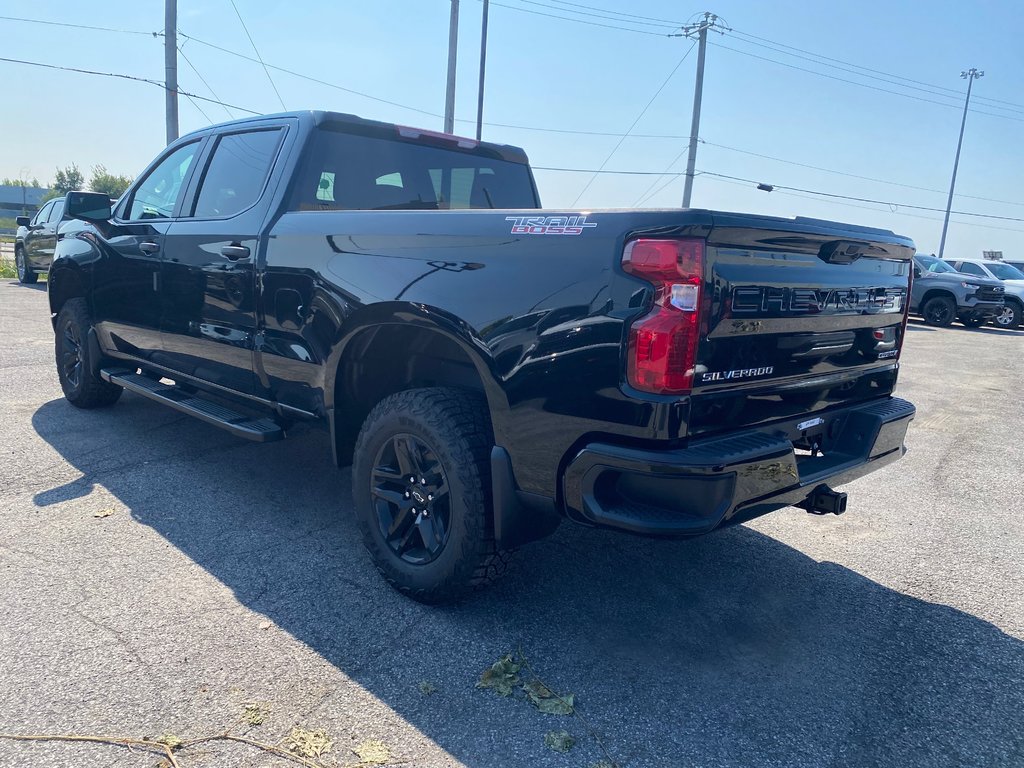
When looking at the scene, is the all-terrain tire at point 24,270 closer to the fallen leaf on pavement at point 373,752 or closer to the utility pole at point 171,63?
the utility pole at point 171,63

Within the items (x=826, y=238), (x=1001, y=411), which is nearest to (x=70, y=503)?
(x=826, y=238)

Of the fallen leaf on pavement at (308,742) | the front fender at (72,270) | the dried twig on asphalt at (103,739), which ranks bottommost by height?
the dried twig on asphalt at (103,739)

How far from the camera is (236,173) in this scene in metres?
4.23

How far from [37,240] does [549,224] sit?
638 inches

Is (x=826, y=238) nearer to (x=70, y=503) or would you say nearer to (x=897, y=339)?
(x=897, y=339)

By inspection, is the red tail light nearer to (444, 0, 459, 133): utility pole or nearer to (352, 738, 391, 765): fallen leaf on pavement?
(352, 738, 391, 765): fallen leaf on pavement

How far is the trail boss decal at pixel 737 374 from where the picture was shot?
7.88 ft

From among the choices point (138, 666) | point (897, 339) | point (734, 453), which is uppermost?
point (897, 339)

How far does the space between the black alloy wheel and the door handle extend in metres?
1.35

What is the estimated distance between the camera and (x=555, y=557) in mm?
3627

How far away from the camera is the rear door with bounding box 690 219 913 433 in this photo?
2400 mm

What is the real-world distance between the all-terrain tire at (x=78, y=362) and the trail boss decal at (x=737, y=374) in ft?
15.3

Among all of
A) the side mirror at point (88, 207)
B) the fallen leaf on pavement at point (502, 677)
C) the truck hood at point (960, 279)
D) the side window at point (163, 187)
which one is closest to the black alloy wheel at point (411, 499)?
the fallen leaf on pavement at point (502, 677)

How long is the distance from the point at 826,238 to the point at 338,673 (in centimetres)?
231
